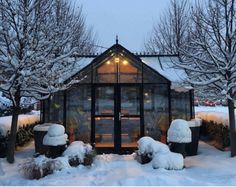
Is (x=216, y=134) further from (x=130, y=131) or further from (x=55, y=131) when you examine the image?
(x=55, y=131)

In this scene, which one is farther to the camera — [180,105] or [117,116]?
[180,105]

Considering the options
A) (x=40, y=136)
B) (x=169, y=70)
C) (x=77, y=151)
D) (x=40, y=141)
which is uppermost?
(x=169, y=70)

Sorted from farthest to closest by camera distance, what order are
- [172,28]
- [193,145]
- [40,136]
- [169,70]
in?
1. [172,28]
2. [169,70]
3. [193,145]
4. [40,136]

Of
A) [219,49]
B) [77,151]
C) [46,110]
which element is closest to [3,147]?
[46,110]

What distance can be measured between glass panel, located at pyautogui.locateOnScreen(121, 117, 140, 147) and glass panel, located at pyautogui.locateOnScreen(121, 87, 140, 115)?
273 millimetres

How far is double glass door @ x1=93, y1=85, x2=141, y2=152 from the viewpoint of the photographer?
1075 cm

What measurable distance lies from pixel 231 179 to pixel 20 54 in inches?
239

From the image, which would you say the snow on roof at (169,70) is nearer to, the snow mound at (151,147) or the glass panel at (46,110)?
the snow mound at (151,147)

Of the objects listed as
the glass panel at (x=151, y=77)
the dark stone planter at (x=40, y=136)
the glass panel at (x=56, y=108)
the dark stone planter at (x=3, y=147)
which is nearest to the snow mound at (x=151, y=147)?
the glass panel at (x=151, y=77)

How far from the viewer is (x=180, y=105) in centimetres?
1109

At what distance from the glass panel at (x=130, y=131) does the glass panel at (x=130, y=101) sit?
27cm

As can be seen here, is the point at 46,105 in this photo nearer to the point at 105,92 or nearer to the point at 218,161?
the point at 105,92

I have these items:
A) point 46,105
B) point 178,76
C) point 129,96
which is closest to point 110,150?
point 129,96

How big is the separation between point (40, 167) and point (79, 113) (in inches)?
139
